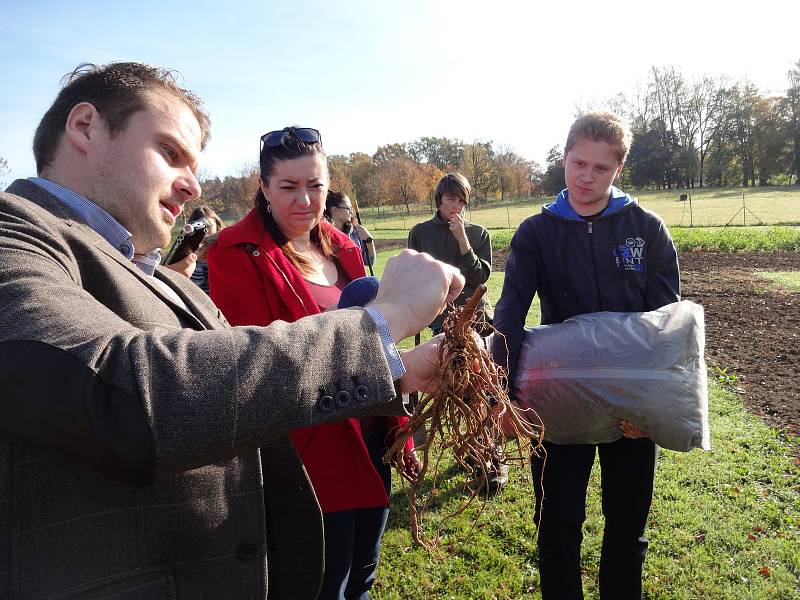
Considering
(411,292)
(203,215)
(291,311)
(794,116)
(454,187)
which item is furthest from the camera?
(794,116)

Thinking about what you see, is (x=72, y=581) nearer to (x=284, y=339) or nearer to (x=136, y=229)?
(x=284, y=339)

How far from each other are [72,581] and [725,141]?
8530 cm

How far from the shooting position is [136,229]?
1.44 m

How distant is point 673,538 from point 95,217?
433 centimetres

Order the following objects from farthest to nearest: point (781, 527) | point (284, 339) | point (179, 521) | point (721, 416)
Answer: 1. point (721, 416)
2. point (781, 527)
3. point (179, 521)
4. point (284, 339)

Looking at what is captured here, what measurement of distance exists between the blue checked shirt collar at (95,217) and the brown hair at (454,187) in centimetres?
402

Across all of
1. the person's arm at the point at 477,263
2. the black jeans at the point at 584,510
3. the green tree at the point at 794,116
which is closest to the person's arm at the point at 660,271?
the black jeans at the point at 584,510

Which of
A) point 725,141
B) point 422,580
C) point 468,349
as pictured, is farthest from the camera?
point 725,141

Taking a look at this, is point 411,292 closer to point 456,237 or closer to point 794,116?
point 456,237

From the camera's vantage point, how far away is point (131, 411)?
931mm

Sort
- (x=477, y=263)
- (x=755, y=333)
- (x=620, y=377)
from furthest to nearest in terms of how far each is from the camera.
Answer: (x=755, y=333)
(x=477, y=263)
(x=620, y=377)

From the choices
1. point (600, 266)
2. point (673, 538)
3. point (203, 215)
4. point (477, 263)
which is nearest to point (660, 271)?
point (600, 266)

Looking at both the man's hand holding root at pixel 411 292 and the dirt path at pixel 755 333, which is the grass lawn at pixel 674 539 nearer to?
the dirt path at pixel 755 333

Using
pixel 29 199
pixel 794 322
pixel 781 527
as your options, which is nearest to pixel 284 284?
pixel 29 199
